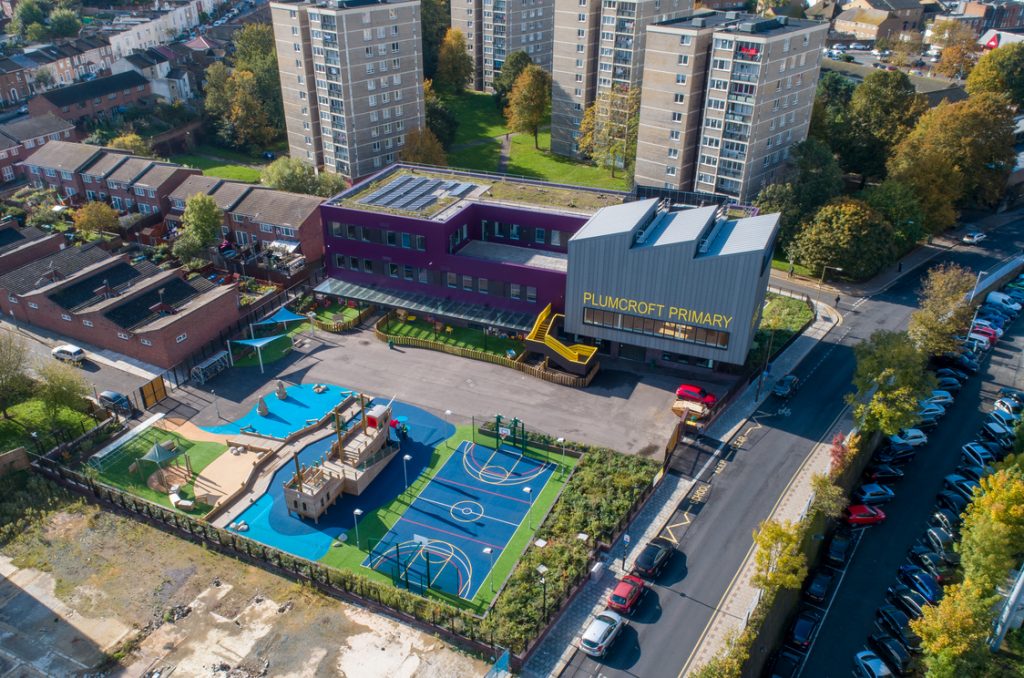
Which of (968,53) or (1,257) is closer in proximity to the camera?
(1,257)

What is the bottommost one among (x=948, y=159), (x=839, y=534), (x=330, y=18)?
Result: (x=839, y=534)

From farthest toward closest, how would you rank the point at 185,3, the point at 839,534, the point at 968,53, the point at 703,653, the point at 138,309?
the point at 185,3
the point at 968,53
the point at 138,309
the point at 839,534
the point at 703,653

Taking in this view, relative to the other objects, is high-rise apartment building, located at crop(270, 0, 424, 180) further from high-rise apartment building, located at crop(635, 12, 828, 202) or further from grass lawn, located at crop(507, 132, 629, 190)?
high-rise apartment building, located at crop(635, 12, 828, 202)

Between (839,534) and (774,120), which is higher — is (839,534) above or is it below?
below

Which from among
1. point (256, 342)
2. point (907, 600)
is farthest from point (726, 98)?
point (907, 600)

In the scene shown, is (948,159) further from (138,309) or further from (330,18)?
(138,309)

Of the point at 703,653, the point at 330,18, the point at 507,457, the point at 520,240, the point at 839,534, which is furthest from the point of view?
the point at 330,18

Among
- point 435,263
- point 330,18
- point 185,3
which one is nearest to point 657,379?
point 435,263
